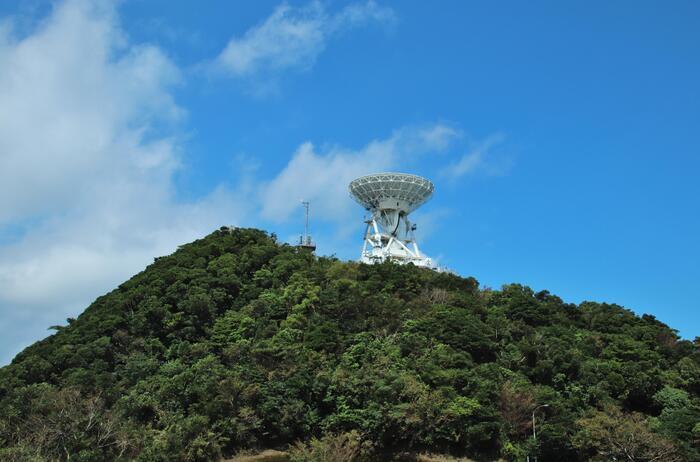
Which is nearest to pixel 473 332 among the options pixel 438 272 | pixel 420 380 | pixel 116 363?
pixel 420 380

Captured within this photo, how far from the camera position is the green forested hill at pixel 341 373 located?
38094mm

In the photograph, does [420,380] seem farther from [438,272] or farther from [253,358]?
[438,272]

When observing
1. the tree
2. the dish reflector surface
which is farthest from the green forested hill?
the dish reflector surface

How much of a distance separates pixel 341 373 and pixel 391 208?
98.0 feet

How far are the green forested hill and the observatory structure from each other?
359 inches

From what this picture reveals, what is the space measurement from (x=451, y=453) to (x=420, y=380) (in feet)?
13.7

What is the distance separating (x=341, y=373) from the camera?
41875 mm

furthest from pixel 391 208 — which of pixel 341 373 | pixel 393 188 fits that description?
pixel 341 373

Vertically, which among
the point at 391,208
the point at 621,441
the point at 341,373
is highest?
the point at 391,208

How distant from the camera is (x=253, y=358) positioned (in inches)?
1795

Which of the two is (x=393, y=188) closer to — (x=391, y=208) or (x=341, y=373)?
(x=391, y=208)

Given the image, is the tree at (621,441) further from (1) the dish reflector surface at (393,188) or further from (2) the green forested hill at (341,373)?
(1) the dish reflector surface at (393,188)

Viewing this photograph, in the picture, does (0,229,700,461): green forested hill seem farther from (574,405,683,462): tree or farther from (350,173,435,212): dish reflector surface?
(350,173,435,212): dish reflector surface

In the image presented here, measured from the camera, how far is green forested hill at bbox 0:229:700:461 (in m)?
38.1
